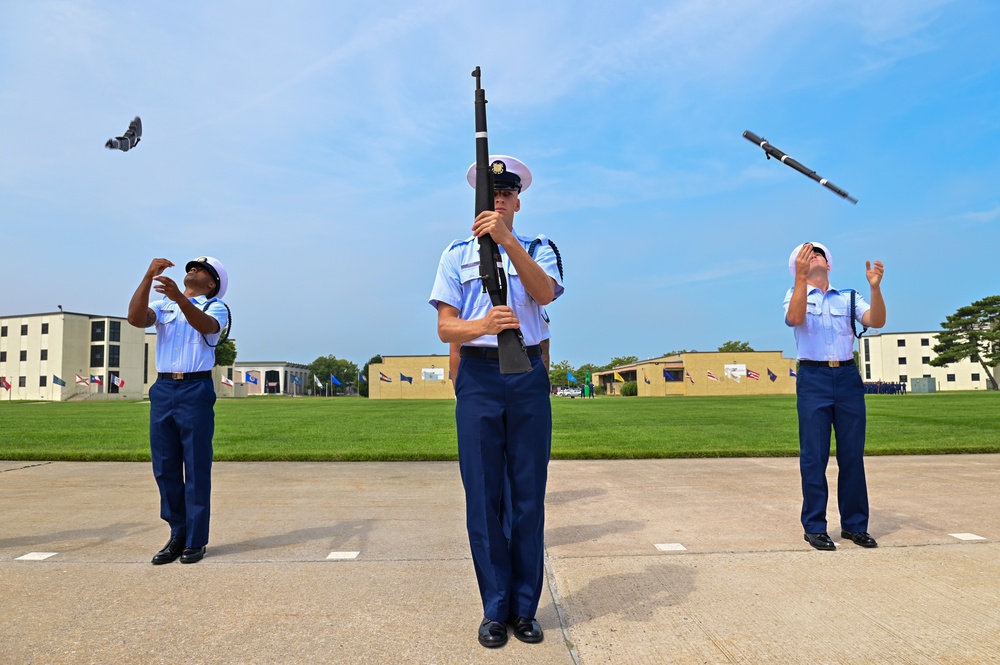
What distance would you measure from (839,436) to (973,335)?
8393cm

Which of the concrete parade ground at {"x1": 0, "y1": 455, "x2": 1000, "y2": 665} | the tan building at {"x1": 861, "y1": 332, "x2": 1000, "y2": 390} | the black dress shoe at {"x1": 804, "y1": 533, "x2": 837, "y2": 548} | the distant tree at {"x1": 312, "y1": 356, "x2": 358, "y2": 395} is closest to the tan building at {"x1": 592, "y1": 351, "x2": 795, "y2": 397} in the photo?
the tan building at {"x1": 861, "y1": 332, "x2": 1000, "y2": 390}

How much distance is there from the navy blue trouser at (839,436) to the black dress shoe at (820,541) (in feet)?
0.23

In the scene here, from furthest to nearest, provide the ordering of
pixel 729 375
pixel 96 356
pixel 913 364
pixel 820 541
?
pixel 913 364 < pixel 96 356 < pixel 729 375 < pixel 820 541

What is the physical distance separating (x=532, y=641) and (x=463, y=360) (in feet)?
4.06

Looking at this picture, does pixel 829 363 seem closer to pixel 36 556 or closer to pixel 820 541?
pixel 820 541

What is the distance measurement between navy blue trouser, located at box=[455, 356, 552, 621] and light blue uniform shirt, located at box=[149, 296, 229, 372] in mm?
2297

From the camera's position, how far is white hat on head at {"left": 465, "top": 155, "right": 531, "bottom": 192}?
3.11 meters

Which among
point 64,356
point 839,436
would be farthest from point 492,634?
point 64,356

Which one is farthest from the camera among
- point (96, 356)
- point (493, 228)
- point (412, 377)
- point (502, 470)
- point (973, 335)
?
point (96, 356)

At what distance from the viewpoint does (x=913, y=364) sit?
4070 inches

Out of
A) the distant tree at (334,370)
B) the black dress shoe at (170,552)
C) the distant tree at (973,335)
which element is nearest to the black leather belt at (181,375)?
the black dress shoe at (170,552)

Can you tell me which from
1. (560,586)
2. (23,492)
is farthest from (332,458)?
(560,586)

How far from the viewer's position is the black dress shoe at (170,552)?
165 inches

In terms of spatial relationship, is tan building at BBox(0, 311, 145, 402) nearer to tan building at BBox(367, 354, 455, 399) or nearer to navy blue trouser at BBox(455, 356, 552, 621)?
tan building at BBox(367, 354, 455, 399)
